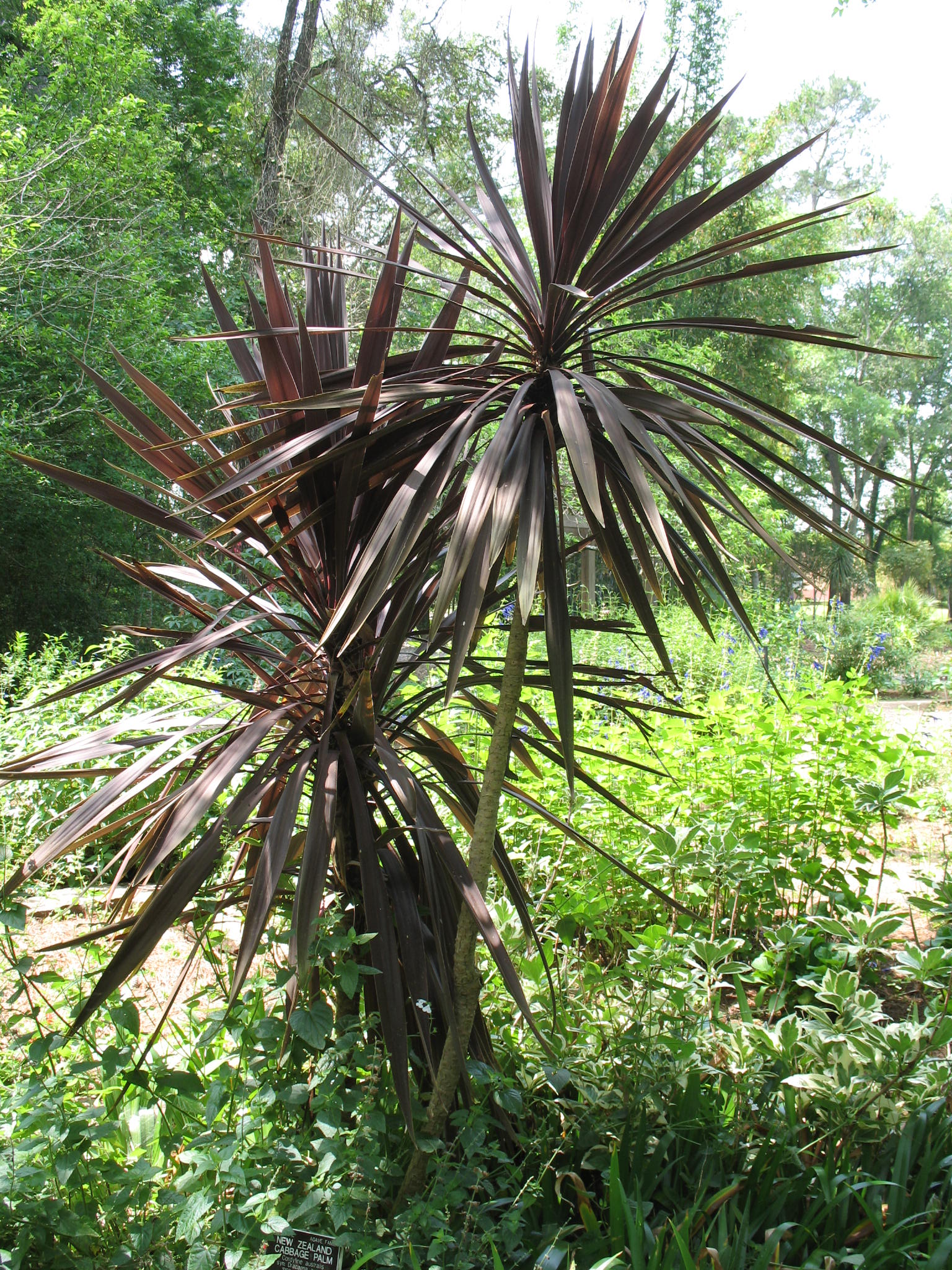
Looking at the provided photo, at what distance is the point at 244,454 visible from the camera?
1.44 metres

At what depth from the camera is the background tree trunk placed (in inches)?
325

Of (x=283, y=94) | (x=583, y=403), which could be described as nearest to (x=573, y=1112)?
(x=583, y=403)

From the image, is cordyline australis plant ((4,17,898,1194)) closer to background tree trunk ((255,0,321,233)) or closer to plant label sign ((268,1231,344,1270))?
plant label sign ((268,1231,344,1270))

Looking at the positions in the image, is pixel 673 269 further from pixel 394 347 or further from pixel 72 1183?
pixel 394 347

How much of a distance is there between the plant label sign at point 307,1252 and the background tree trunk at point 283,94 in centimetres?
841

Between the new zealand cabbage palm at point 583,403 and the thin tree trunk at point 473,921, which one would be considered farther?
the thin tree trunk at point 473,921

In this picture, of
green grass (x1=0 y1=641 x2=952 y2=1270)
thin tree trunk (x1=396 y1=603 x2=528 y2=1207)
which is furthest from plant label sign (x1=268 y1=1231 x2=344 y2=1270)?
thin tree trunk (x1=396 y1=603 x2=528 y2=1207)

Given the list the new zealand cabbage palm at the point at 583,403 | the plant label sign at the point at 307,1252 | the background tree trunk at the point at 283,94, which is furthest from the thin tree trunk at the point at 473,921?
the background tree trunk at the point at 283,94

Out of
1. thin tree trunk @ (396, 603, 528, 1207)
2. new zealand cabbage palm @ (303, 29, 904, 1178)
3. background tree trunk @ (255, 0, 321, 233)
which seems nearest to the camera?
new zealand cabbage palm @ (303, 29, 904, 1178)

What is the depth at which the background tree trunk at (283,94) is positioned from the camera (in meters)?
8.25

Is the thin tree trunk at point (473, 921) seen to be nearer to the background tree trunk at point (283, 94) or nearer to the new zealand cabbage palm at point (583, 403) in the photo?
the new zealand cabbage palm at point (583, 403)

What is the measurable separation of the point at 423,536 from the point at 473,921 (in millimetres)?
699

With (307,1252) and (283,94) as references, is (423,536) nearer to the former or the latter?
(307,1252)

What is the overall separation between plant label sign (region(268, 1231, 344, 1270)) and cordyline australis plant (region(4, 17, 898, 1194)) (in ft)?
0.66
